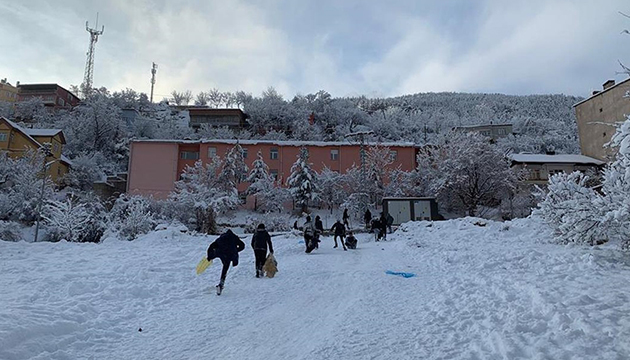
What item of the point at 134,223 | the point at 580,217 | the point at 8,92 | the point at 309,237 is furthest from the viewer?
the point at 8,92

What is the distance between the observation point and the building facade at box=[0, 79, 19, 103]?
78875 millimetres

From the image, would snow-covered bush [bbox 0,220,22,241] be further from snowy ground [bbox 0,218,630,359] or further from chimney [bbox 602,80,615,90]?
chimney [bbox 602,80,615,90]

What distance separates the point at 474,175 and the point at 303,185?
16957 millimetres

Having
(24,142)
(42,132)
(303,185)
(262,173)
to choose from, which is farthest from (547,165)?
(24,142)

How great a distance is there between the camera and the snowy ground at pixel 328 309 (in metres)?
4.83

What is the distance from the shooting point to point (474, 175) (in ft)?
119

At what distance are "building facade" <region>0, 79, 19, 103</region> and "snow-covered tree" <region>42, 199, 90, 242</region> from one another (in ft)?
246

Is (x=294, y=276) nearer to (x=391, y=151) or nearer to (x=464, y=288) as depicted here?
(x=464, y=288)

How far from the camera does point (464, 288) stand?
7945 millimetres

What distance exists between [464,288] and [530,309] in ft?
6.85

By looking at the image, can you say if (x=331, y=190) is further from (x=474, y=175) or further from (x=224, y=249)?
(x=224, y=249)

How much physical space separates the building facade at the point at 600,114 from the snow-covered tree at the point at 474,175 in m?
13.0

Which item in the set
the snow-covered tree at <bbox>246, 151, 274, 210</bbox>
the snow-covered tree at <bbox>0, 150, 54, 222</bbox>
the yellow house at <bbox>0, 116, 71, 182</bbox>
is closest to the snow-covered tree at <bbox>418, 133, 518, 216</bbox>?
the snow-covered tree at <bbox>246, 151, 274, 210</bbox>

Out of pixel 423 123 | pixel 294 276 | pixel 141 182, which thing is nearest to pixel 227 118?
pixel 141 182
